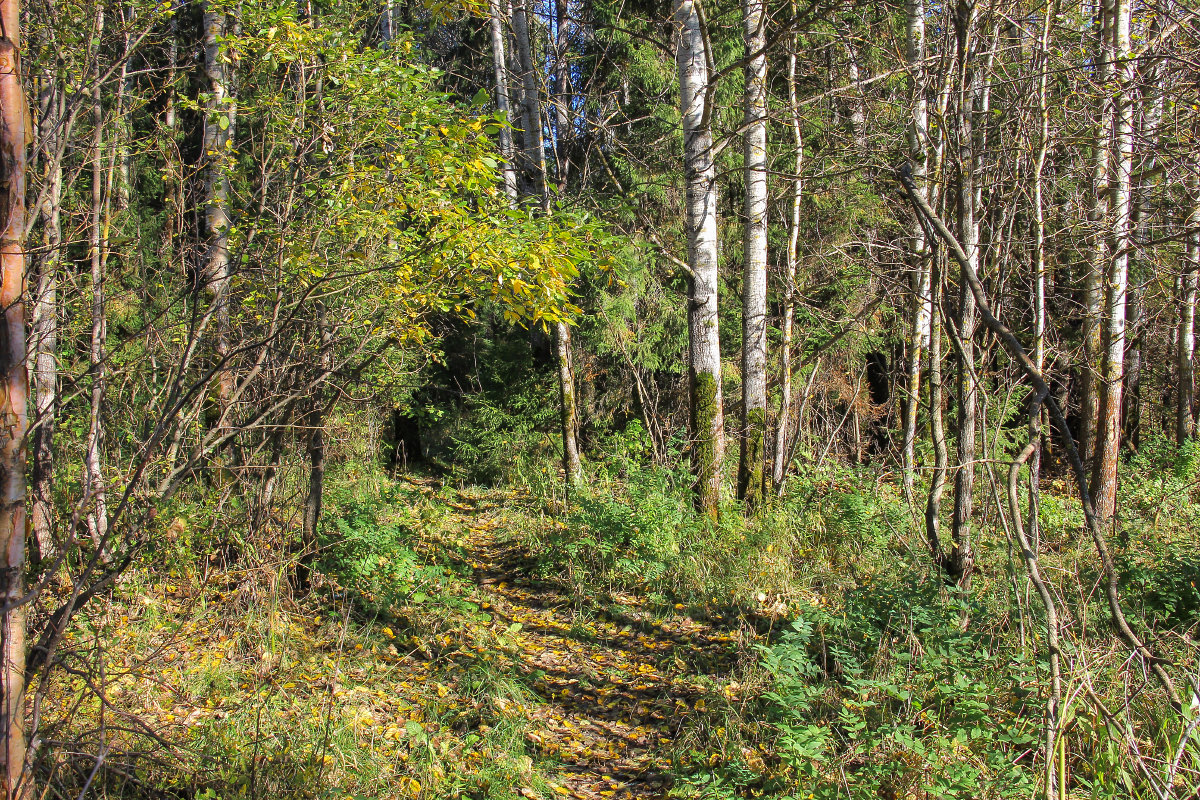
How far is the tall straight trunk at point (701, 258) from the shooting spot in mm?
6742

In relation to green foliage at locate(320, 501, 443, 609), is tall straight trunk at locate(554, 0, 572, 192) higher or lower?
higher

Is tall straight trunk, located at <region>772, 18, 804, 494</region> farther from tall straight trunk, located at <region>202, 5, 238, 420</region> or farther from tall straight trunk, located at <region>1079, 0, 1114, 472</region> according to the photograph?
tall straight trunk, located at <region>202, 5, 238, 420</region>

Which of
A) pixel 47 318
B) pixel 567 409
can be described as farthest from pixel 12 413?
pixel 567 409

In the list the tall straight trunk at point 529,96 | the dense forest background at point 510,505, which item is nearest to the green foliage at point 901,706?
Answer: the dense forest background at point 510,505

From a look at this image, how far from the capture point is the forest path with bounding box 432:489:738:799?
425 centimetres

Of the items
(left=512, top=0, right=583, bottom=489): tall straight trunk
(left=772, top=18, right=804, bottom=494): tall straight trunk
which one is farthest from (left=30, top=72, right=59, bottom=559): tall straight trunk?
(left=772, top=18, right=804, bottom=494): tall straight trunk

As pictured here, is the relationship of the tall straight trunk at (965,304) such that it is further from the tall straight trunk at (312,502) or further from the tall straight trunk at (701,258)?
the tall straight trunk at (312,502)

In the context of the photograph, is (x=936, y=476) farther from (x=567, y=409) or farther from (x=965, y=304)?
(x=567, y=409)

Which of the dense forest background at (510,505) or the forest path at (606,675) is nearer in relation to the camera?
the dense forest background at (510,505)

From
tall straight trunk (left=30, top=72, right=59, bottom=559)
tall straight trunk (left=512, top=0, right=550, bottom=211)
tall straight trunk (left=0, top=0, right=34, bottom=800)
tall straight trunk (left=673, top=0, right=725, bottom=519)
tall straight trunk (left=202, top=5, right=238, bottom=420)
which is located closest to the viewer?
tall straight trunk (left=0, top=0, right=34, bottom=800)

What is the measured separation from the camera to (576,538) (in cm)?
712

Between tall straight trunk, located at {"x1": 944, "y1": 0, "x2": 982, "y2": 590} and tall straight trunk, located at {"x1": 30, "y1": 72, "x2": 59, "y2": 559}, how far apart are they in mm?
4322

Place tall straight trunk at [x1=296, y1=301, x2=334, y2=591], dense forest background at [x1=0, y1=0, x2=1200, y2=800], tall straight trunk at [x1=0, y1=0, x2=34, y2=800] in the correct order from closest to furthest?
1. tall straight trunk at [x1=0, y1=0, x2=34, y2=800]
2. dense forest background at [x1=0, y1=0, x2=1200, y2=800]
3. tall straight trunk at [x1=296, y1=301, x2=334, y2=591]

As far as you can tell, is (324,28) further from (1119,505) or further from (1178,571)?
(1119,505)
